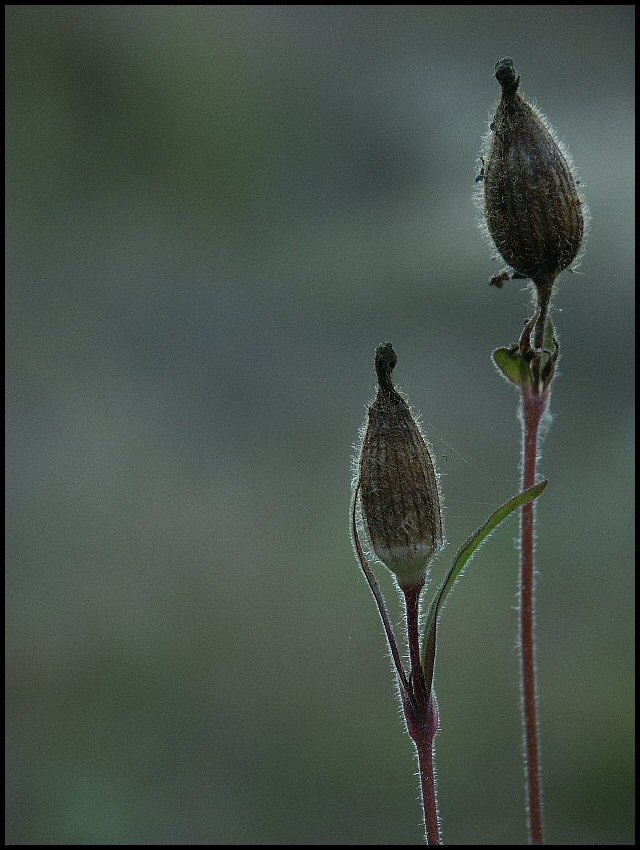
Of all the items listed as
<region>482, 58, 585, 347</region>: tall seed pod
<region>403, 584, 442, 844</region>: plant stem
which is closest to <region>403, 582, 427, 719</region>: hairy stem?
<region>403, 584, 442, 844</region>: plant stem

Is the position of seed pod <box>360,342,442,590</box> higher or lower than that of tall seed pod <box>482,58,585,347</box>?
lower

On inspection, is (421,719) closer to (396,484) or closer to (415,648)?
(415,648)

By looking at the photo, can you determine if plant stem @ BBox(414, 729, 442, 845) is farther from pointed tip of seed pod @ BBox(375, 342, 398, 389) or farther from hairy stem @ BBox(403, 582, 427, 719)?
pointed tip of seed pod @ BBox(375, 342, 398, 389)

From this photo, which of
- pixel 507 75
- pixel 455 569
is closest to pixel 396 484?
pixel 455 569

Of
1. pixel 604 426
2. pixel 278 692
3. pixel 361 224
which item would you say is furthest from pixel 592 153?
pixel 278 692

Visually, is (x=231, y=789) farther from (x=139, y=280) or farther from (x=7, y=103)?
(x=7, y=103)

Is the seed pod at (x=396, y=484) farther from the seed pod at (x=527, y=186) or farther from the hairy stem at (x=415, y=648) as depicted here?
the seed pod at (x=527, y=186)
